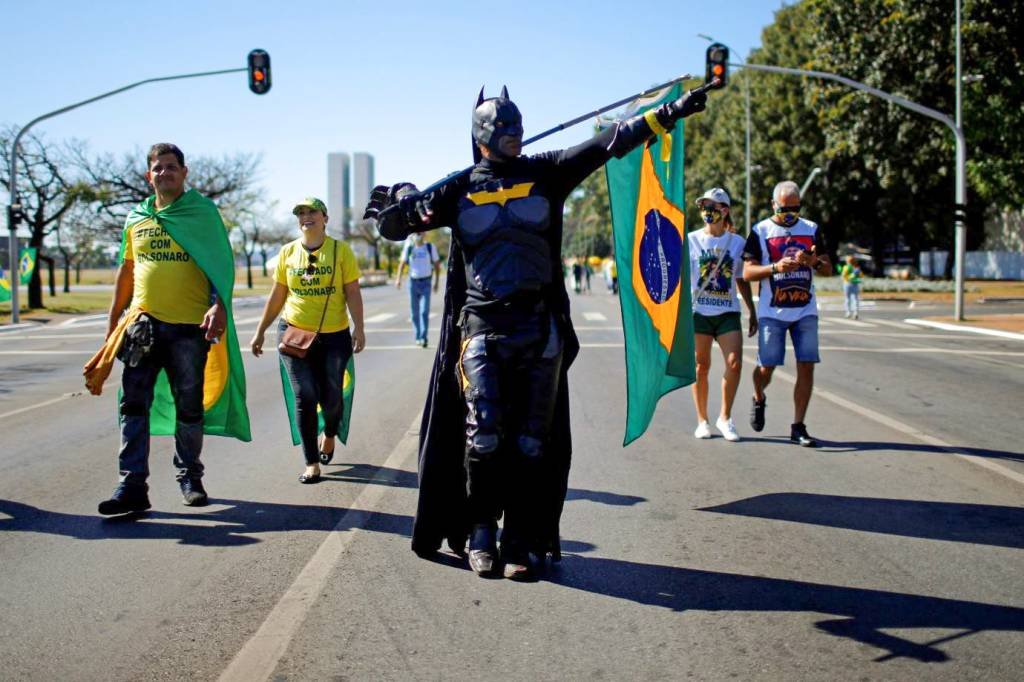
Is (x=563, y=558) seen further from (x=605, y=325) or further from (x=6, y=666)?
(x=605, y=325)

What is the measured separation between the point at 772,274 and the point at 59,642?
5509 millimetres

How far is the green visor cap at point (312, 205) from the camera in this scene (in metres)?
6.62

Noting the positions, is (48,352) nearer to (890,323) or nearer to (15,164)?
(15,164)

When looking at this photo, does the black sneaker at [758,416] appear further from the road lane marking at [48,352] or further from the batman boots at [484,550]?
the road lane marking at [48,352]

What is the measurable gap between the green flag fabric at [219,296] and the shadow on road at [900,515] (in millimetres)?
2915

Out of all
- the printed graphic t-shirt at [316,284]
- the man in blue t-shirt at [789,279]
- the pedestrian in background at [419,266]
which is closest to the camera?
the printed graphic t-shirt at [316,284]

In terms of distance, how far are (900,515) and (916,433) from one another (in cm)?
308

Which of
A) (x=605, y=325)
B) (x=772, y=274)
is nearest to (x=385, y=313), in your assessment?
(x=605, y=325)

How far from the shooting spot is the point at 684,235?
570 centimetres

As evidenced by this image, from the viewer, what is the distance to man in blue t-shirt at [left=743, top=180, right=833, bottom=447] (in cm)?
756

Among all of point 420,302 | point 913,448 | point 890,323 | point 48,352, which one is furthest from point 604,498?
point 890,323

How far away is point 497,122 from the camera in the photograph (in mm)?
4562

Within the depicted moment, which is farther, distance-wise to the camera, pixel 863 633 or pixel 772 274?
pixel 772 274

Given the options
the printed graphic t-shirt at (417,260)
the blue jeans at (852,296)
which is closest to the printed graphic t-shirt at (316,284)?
the printed graphic t-shirt at (417,260)
